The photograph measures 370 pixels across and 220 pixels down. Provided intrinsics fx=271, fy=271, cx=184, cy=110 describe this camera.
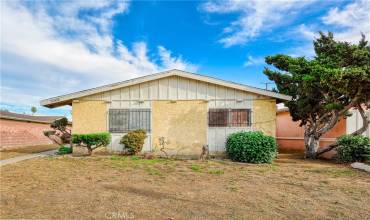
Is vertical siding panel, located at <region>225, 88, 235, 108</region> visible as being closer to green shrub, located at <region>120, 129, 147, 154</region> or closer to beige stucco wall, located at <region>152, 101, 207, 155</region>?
beige stucco wall, located at <region>152, 101, 207, 155</region>

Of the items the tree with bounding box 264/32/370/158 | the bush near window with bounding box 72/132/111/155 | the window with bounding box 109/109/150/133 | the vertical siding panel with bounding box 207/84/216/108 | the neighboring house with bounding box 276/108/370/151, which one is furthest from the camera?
the neighboring house with bounding box 276/108/370/151

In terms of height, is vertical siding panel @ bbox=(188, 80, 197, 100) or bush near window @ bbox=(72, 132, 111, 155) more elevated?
vertical siding panel @ bbox=(188, 80, 197, 100)

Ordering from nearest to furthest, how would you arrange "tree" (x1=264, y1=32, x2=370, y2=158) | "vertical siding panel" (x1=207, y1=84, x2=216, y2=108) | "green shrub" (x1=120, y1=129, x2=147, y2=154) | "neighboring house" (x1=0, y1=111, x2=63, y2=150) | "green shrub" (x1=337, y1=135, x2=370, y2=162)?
"tree" (x1=264, y1=32, x2=370, y2=158), "green shrub" (x1=337, y1=135, x2=370, y2=162), "green shrub" (x1=120, y1=129, x2=147, y2=154), "vertical siding panel" (x1=207, y1=84, x2=216, y2=108), "neighboring house" (x1=0, y1=111, x2=63, y2=150)

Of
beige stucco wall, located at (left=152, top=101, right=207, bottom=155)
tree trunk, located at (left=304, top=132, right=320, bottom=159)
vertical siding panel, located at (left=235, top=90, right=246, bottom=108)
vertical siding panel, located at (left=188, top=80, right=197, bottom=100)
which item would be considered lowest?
tree trunk, located at (left=304, top=132, right=320, bottom=159)

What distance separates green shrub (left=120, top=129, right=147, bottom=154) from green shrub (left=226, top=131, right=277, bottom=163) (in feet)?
13.5

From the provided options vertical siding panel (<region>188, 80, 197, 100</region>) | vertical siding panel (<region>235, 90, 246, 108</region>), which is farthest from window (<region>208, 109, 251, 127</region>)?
vertical siding panel (<region>188, 80, 197, 100</region>)

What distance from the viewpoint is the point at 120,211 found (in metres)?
4.47

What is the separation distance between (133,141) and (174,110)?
236cm

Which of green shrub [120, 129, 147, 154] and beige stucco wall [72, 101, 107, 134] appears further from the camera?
beige stucco wall [72, 101, 107, 134]

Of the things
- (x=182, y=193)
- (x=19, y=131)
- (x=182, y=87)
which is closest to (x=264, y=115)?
(x=182, y=87)

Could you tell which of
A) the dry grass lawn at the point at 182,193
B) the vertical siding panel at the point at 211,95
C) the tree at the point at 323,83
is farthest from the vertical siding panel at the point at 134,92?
the tree at the point at 323,83

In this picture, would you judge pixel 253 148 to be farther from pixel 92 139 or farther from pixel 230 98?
pixel 92 139

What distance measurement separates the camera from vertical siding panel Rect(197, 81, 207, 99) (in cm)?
1268

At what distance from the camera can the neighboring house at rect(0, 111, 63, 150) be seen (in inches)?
725
